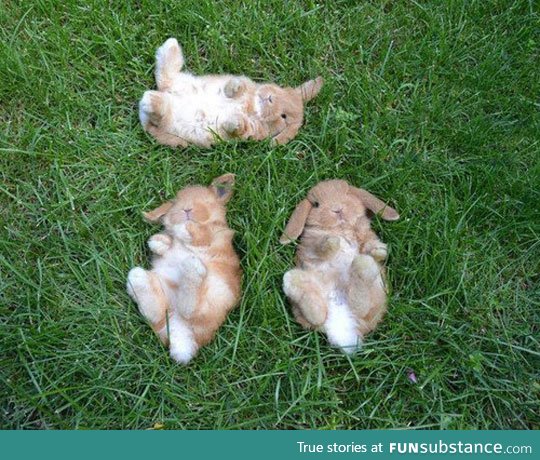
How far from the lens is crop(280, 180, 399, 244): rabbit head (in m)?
3.51

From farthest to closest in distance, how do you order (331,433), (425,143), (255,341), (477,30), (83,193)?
(477,30) < (425,143) < (83,193) < (255,341) < (331,433)

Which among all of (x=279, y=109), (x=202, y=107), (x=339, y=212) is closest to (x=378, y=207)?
(x=339, y=212)

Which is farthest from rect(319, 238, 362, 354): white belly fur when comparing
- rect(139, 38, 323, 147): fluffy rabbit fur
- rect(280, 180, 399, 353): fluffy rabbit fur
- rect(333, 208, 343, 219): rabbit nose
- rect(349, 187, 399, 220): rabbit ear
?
rect(139, 38, 323, 147): fluffy rabbit fur

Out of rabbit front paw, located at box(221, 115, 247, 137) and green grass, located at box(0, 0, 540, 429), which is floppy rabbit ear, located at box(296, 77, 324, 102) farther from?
rabbit front paw, located at box(221, 115, 247, 137)

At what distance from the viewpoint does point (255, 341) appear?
3.42 metres

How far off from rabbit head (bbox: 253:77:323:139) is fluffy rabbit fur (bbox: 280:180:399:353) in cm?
51

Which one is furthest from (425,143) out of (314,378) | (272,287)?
(314,378)

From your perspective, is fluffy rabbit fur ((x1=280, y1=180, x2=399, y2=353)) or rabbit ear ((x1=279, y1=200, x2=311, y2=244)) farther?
rabbit ear ((x1=279, y1=200, x2=311, y2=244))

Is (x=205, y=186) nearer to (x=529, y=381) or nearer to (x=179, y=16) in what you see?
(x=179, y=16)

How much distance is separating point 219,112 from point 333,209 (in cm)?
102

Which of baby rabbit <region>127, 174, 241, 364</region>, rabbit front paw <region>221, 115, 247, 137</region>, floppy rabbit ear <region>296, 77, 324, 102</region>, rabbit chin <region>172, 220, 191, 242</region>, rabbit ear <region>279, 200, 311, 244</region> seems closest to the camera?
baby rabbit <region>127, 174, 241, 364</region>

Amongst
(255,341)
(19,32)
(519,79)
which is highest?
(19,32)

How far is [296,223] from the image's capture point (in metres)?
3.56

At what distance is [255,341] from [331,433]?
26.1 inches
